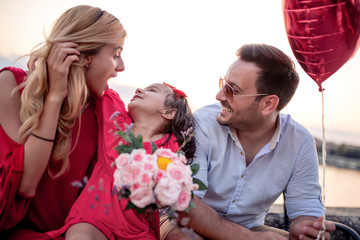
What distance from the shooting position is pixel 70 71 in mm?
2424

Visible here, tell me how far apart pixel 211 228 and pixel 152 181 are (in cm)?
108

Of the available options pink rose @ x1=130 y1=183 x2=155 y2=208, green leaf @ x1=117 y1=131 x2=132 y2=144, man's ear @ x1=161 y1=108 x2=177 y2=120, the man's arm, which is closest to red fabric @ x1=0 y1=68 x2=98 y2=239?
man's ear @ x1=161 y1=108 x2=177 y2=120

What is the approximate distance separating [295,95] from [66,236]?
2098 millimetres

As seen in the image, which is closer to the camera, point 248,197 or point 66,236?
point 66,236

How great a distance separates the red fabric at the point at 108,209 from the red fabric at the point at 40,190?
100 millimetres

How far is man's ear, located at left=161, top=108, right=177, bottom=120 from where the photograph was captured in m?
2.85

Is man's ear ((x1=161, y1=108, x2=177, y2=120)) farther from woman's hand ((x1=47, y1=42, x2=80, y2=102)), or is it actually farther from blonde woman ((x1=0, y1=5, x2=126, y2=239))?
woman's hand ((x1=47, y1=42, x2=80, y2=102))

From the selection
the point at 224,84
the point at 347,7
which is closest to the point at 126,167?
the point at 224,84

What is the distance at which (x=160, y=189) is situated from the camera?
1722 millimetres

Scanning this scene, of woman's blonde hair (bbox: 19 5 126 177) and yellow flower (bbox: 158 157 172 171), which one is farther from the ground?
woman's blonde hair (bbox: 19 5 126 177)

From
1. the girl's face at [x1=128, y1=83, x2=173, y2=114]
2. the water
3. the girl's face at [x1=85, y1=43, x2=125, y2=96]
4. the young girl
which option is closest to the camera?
the young girl

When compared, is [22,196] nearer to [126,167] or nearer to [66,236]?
[66,236]

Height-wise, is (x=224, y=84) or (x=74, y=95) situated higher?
(x=74, y=95)

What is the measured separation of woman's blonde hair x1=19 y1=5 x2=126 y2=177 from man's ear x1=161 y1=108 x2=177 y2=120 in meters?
0.62
